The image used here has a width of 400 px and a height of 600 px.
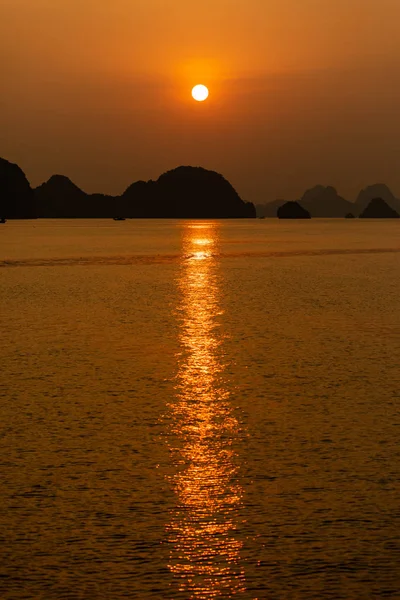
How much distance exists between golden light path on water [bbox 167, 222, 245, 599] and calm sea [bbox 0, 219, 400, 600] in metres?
0.02

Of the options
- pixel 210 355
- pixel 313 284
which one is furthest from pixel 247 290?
pixel 210 355

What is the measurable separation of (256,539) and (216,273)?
4338 centimetres

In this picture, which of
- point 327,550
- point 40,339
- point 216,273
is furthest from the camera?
point 216,273

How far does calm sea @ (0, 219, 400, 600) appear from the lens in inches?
277

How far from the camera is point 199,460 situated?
10406 millimetres

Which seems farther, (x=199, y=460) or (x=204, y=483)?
(x=199, y=460)

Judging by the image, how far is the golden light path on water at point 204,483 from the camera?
696cm

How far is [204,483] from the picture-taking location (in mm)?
9445

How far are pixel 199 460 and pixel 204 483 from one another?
3.16ft

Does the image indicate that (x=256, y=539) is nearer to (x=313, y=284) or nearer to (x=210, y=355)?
(x=210, y=355)

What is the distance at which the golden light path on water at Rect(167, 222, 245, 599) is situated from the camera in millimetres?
6961

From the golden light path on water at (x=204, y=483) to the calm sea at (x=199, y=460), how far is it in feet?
0.07

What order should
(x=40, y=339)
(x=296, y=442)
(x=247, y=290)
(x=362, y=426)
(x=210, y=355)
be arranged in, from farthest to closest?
(x=247, y=290) → (x=40, y=339) → (x=210, y=355) → (x=362, y=426) → (x=296, y=442)

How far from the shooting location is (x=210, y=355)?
1923 cm
